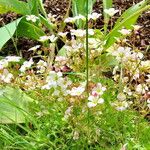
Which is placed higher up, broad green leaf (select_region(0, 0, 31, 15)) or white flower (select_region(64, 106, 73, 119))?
broad green leaf (select_region(0, 0, 31, 15))

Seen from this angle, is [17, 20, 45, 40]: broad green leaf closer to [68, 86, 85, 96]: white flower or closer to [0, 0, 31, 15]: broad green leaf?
[0, 0, 31, 15]: broad green leaf

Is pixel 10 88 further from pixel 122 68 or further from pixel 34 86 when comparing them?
pixel 122 68

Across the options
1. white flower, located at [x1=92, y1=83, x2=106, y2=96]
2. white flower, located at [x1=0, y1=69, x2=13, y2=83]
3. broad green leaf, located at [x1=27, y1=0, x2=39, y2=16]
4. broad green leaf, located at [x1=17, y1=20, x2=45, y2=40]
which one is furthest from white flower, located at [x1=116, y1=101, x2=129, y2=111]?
broad green leaf, located at [x1=27, y1=0, x2=39, y2=16]

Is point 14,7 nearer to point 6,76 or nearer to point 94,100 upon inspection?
point 6,76

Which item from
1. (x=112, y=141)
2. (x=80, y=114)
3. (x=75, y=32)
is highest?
(x=75, y=32)

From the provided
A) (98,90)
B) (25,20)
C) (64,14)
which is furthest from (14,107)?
(64,14)

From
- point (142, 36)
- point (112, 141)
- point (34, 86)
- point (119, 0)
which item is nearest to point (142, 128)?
point (112, 141)

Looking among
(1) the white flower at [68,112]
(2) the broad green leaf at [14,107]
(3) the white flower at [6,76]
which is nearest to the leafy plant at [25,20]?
(2) the broad green leaf at [14,107]
